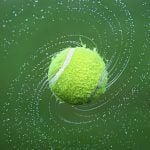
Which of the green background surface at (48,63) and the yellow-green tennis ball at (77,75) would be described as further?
the green background surface at (48,63)

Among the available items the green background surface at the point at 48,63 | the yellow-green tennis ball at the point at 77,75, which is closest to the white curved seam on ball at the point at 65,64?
the yellow-green tennis ball at the point at 77,75

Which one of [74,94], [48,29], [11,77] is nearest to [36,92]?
[11,77]

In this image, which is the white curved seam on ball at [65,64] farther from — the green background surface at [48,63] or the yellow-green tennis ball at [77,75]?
the green background surface at [48,63]

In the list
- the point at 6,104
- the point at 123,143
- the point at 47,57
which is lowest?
the point at 123,143

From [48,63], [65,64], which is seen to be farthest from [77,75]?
[48,63]

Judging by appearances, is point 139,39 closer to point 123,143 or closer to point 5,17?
point 123,143

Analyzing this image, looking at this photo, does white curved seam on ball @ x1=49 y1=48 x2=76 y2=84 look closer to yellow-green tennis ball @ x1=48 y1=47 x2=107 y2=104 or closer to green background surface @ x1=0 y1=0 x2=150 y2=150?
yellow-green tennis ball @ x1=48 y1=47 x2=107 y2=104
